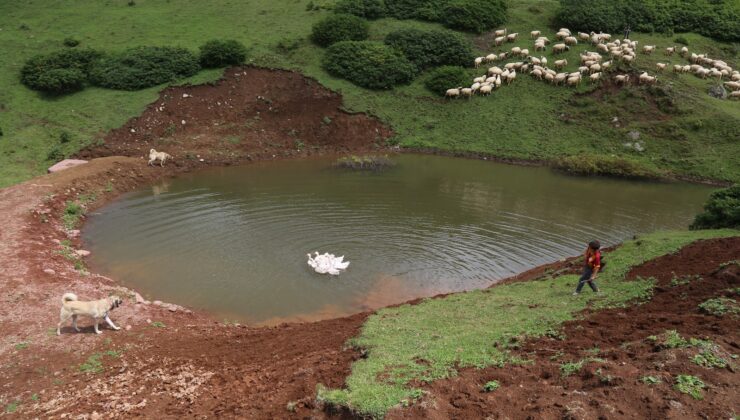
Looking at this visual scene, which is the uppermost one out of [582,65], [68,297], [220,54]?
[582,65]

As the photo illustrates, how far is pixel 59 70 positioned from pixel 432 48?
97.9ft

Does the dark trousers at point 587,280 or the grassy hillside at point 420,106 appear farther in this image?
the grassy hillside at point 420,106

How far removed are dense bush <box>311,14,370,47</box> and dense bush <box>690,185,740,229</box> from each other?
33.2m

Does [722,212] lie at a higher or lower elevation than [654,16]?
lower

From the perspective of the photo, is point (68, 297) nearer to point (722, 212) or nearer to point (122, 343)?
point (122, 343)

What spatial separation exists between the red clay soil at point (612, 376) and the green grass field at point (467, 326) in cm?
46

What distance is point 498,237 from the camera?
69.3 ft

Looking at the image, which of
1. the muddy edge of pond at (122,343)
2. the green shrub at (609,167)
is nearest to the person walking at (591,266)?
the muddy edge of pond at (122,343)

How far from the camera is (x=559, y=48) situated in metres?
43.0

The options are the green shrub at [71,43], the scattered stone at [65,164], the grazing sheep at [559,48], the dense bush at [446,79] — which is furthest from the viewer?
the grazing sheep at [559,48]

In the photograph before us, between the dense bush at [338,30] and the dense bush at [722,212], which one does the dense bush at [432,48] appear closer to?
the dense bush at [338,30]

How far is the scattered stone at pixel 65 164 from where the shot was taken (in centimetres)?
2728

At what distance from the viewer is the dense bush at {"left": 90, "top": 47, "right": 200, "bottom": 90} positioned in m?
37.2

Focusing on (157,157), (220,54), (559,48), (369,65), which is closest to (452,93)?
(369,65)
